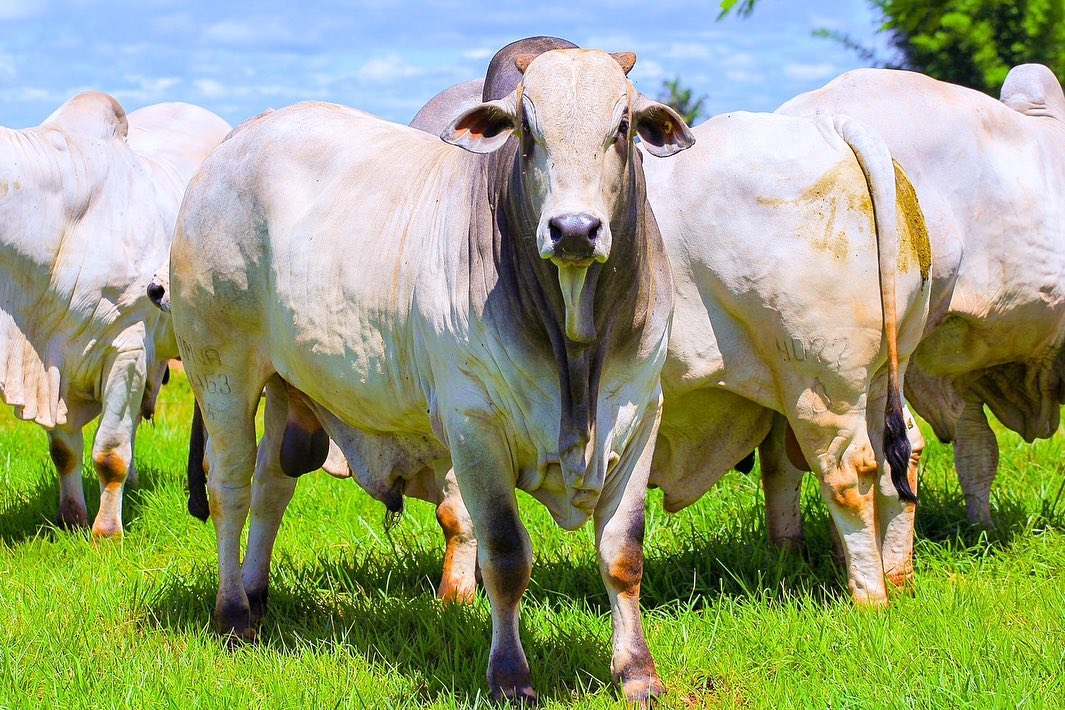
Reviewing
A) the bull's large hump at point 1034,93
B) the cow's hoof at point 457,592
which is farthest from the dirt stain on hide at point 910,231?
the cow's hoof at point 457,592

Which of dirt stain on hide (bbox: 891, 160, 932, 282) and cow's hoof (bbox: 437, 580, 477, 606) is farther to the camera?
cow's hoof (bbox: 437, 580, 477, 606)

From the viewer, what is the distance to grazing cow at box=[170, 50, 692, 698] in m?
3.35

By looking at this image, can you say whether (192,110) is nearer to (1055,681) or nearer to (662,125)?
(662,125)

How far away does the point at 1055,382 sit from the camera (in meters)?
5.50

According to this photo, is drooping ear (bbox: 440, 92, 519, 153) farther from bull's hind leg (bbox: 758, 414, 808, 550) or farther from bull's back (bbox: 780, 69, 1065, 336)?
bull's hind leg (bbox: 758, 414, 808, 550)

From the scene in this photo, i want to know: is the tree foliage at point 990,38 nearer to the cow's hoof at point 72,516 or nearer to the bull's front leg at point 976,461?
the bull's front leg at point 976,461

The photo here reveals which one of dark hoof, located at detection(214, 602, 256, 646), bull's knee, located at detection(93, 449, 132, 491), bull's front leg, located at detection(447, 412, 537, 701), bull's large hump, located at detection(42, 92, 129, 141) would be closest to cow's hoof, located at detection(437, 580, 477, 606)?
dark hoof, located at detection(214, 602, 256, 646)

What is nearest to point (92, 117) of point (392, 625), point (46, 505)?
point (46, 505)

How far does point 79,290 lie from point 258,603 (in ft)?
6.92

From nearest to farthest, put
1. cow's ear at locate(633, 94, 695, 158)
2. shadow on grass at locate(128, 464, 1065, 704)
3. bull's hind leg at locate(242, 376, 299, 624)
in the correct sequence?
cow's ear at locate(633, 94, 695, 158) → shadow on grass at locate(128, 464, 1065, 704) → bull's hind leg at locate(242, 376, 299, 624)

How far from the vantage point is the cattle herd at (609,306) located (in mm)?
3516

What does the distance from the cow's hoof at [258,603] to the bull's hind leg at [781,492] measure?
197 centimetres

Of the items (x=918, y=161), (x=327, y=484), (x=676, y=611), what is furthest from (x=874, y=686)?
(x=327, y=484)

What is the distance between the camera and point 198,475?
229 inches
